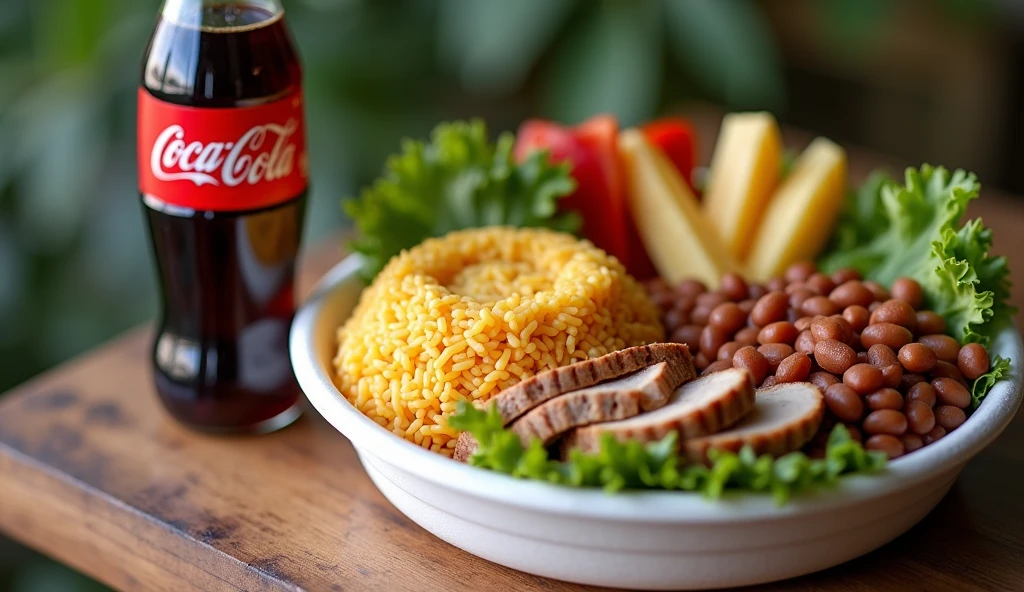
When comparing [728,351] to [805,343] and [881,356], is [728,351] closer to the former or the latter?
[805,343]

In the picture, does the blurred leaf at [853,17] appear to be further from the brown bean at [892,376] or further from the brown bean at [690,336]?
the brown bean at [892,376]

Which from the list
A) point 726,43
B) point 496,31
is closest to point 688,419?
point 496,31

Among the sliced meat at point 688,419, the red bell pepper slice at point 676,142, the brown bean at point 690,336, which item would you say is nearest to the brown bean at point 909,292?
the brown bean at point 690,336

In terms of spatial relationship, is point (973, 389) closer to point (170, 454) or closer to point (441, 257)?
point (441, 257)

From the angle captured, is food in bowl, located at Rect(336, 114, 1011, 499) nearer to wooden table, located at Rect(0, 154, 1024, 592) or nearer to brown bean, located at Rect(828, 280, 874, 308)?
brown bean, located at Rect(828, 280, 874, 308)

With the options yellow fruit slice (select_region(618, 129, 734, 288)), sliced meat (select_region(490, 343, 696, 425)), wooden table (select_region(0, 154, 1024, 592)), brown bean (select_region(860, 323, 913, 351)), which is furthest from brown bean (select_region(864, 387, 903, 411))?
yellow fruit slice (select_region(618, 129, 734, 288))

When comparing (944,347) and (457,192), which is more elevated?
(944,347)

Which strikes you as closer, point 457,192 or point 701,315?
point 701,315
